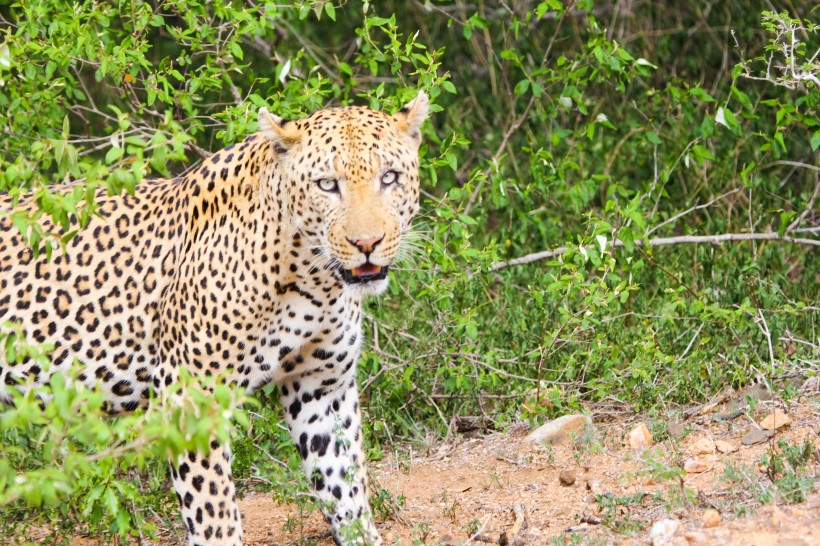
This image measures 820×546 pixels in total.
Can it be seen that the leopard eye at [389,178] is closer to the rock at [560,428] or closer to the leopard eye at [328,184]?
the leopard eye at [328,184]

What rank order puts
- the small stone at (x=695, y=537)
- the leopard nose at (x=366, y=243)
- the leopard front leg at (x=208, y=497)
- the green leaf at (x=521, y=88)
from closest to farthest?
the small stone at (x=695, y=537), the leopard nose at (x=366, y=243), the leopard front leg at (x=208, y=497), the green leaf at (x=521, y=88)

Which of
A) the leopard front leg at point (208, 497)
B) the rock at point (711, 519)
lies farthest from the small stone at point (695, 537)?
the leopard front leg at point (208, 497)

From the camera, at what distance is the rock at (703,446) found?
5578mm

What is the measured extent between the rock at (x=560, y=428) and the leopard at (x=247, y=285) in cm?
104

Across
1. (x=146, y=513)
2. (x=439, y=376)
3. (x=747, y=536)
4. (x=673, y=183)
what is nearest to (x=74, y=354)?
(x=146, y=513)

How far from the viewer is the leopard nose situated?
15.8ft

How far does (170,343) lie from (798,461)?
2.60 metres

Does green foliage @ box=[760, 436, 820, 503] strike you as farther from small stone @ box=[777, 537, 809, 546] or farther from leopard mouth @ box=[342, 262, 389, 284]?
leopard mouth @ box=[342, 262, 389, 284]

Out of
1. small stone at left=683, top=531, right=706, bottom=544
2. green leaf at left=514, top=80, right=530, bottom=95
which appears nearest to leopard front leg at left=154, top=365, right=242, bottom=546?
small stone at left=683, top=531, right=706, bottom=544

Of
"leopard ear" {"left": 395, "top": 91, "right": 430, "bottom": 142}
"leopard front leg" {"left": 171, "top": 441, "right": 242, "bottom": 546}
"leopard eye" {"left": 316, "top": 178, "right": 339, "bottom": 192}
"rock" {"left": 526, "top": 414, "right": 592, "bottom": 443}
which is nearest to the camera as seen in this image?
"leopard eye" {"left": 316, "top": 178, "right": 339, "bottom": 192}

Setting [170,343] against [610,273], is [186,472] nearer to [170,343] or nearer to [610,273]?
[170,343]

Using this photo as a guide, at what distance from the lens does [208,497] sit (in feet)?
16.6

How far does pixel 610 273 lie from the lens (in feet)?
20.5

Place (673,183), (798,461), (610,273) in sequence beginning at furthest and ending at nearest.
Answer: (673,183)
(610,273)
(798,461)
